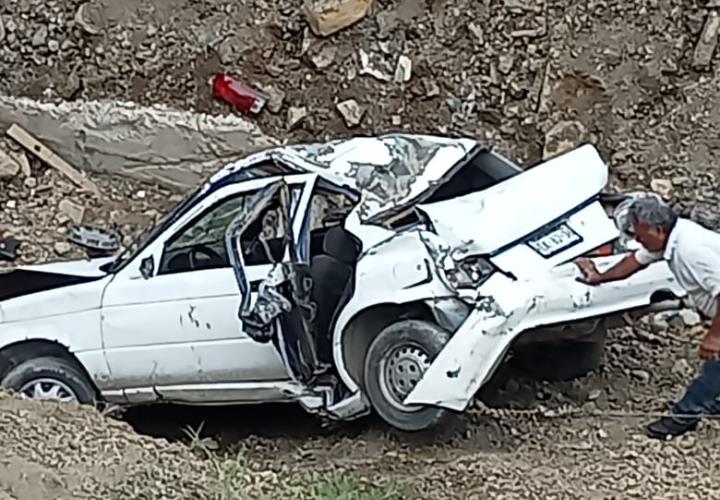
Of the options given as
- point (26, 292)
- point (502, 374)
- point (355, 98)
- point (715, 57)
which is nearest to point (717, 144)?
point (715, 57)

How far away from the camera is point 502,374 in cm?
984

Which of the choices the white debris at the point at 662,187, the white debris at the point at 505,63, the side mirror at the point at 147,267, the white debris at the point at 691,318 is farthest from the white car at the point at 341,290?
the white debris at the point at 505,63

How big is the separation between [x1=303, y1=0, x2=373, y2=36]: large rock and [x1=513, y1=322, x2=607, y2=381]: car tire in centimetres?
555

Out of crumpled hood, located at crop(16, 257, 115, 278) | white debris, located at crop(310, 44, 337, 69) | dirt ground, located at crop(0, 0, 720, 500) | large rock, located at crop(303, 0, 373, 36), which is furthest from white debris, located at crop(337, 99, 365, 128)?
crumpled hood, located at crop(16, 257, 115, 278)

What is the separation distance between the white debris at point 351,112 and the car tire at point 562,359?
4.93 metres

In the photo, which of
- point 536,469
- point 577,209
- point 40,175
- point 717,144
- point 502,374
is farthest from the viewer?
point 40,175

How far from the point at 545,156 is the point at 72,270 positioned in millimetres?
5106

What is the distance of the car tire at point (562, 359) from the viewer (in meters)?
9.31

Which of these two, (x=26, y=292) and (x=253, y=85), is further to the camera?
(x=253, y=85)

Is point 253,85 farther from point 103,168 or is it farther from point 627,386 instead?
point 627,386

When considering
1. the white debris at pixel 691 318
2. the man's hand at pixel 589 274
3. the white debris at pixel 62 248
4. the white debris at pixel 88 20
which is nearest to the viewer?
the man's hand at pixel 589 274

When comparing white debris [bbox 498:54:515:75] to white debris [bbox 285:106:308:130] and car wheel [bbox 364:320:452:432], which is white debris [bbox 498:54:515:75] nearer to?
white debris [bbox 285:106:308:130]

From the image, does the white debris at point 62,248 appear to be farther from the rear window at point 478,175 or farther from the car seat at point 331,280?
the rear window at point 478,175

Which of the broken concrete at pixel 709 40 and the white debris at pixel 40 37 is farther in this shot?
the white debris at pixel 40 37
